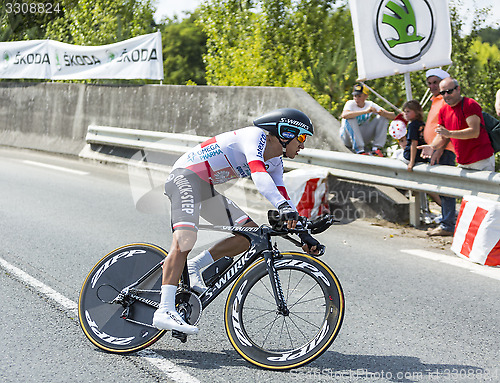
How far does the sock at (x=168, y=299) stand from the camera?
4328mm

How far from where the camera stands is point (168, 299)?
433 centimetres

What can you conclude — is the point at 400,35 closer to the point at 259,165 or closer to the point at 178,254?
the point at 259,165

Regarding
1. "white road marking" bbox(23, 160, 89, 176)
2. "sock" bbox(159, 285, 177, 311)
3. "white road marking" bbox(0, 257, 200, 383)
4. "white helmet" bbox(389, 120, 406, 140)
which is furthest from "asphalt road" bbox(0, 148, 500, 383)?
"white road marking" bbox(23, 160, 89, 176)

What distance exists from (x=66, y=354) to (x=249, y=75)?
14.6m

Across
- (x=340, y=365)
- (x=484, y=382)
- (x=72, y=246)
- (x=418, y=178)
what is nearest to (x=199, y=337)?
(x=340, y=365)

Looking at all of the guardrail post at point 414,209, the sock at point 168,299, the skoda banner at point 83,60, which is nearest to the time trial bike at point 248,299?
the sock at point 168,299

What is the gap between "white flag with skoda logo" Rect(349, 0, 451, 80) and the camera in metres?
9.73

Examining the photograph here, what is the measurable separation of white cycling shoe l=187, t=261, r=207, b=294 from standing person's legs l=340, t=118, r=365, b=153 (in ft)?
19.1

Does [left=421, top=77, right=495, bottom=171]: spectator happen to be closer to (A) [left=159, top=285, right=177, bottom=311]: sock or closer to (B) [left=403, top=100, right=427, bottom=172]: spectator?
(B) [left=403, top=100, right=427, bottom=172]: spectator

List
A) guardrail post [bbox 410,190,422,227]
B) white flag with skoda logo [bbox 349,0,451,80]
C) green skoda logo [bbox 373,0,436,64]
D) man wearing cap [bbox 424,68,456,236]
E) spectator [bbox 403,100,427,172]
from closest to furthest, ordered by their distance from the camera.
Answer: man wearing cap [bbox 424,68,456,236] < spectator [bbox 403,100,427,172] < guardrail post [bbox 410,190,422,227] < white flag with skoda logo [bbox 349,0,451,80] < green skoda logo [bbox 373,0,436,64]

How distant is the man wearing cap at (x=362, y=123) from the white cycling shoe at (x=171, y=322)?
6.12m

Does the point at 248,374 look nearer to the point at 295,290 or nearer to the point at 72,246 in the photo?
the point at 295,290

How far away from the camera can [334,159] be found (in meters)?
9.52

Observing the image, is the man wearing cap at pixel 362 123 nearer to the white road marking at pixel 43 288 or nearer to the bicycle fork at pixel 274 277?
the white road marking at pixel 43 288
